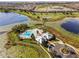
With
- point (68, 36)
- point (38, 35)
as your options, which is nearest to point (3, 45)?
point (38, 35)

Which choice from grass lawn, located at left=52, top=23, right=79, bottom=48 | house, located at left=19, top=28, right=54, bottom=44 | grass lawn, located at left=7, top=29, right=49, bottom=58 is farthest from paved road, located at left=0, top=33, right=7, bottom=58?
grass lawn, located at left=52, top=23, right=79, bottom=48

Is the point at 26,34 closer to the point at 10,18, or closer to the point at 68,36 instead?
the point at 10,18

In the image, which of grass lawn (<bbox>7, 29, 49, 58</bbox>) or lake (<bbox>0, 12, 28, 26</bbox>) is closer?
grass lawn (<bbox>7, 29, 49, 58</bbox>)

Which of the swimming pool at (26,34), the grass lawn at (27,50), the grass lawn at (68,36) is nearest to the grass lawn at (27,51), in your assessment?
the grass lawn at (27,50)

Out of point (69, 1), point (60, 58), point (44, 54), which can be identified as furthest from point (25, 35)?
point (69, 1)

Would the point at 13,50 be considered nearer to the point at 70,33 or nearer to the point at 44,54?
the point at 44,54

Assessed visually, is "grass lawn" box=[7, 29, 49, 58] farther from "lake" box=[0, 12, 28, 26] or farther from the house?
"lake" box=[0, 12, 28, 26]

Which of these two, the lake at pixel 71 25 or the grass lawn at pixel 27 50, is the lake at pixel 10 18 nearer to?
the grass lawn at pixel 27 50
